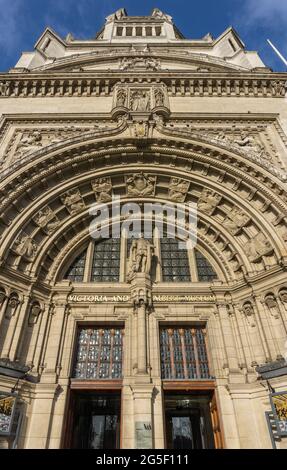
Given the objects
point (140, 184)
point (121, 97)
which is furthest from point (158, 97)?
point (140, 184)

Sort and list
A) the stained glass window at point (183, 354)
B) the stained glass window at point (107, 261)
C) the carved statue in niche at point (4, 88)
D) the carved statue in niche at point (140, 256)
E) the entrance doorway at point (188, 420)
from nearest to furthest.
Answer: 1. the stained glass window at point (183, 354)
2. the entrance doorway at point (188, 420)
3. the carved statue in niche at point (140, 256)
4. the stained glass window at point (107, 261)
5. the carved statue in niche at point (4, 88)

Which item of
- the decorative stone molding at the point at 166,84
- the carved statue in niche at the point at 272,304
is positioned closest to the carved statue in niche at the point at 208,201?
the carved statue in niche at the point at 272,304

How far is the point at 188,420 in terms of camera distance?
15891mm

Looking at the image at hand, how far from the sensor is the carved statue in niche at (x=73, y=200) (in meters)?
13.8

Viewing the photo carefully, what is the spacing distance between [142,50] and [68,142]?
1829 centimetres

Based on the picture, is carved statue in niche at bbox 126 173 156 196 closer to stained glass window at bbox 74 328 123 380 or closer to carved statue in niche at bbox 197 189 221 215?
carved statue in niche at bbox 197 189 221 215

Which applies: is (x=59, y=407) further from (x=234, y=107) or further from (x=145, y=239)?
(x=234, y=107)

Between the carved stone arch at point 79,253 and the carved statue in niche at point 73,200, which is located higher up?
the carved statue in niche at point 73,200

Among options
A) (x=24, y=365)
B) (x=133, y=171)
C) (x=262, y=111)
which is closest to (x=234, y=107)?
(x=262, y=111)

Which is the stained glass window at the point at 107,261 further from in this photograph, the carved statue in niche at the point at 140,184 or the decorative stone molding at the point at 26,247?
the decorative stone molding at the point at 26,247

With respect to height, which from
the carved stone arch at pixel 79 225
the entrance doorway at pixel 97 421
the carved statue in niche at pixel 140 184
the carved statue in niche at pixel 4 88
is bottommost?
the entrance doorway at pixel 97 421

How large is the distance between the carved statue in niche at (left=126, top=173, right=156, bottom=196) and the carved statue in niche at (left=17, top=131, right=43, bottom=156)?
467 cm

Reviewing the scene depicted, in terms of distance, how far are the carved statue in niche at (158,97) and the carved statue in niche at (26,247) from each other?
389 inches

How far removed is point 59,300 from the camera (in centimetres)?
1199
